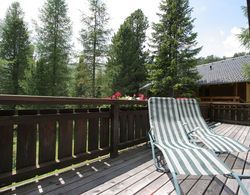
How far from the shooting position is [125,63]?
24078 mm

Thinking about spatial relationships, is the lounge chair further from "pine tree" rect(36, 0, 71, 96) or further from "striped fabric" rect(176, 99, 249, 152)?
"pine tree" rect(36, 0, 71, 96)

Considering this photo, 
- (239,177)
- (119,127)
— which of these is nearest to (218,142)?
(239,177)

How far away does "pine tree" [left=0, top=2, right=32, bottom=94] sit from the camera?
22172mm

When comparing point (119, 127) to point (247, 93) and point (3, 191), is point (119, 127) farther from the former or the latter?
point (247, 93)

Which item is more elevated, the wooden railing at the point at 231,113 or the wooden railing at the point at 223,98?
the wooden railing at the point at 223,98

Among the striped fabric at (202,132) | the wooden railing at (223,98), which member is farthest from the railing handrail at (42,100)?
the wooden railing at (223,98)

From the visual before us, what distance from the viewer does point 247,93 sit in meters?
17.0

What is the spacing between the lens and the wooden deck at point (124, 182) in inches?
94.1

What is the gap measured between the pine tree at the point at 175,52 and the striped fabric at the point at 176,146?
14.7 metres

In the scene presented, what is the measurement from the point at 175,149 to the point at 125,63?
21.6 m

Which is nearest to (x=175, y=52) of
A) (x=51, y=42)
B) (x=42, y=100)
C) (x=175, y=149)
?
(x=51, y=42)

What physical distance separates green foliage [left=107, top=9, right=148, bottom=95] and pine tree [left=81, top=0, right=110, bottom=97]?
1.51 m

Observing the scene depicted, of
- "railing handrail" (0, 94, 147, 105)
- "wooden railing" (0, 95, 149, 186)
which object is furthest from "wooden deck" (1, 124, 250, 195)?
"railing handrail" (0, 94, 147, 105)

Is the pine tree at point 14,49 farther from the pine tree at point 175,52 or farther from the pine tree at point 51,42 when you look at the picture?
the pine tree at point 175,52
